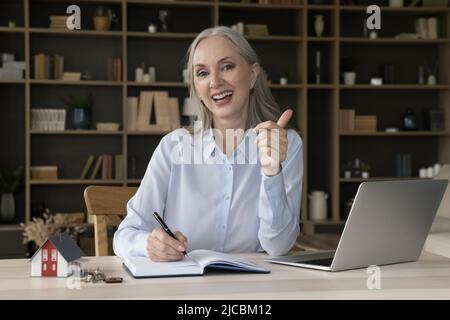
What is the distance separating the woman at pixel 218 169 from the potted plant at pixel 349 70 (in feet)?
12.9

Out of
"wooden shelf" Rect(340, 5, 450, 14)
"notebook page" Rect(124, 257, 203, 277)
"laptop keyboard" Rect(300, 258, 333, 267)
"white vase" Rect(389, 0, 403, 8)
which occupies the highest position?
"white vase" Rect(389, 0, 403, 8)

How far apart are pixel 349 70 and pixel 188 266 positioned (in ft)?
15.8

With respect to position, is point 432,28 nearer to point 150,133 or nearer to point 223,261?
point 150,133

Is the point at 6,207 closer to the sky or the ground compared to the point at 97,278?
closer to the ground

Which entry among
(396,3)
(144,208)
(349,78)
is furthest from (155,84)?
(144,208)

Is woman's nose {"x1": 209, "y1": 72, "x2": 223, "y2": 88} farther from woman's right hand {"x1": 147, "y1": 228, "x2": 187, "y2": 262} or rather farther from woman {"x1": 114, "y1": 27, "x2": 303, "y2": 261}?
woman's right hand {"x1": 147, "y1": 228, "x2": 187, "y2": 262}

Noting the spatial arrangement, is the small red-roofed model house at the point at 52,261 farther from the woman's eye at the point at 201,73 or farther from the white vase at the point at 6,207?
the white vase at the point at 6,207

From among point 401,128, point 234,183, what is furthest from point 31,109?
point 234,183

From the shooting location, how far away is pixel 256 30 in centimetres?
591

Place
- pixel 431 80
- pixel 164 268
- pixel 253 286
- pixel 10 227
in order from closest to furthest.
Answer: pixel 253 286 → pixel 164 268 → pixel 10 227 → pixel 431 80

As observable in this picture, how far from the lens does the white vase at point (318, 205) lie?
19.5 ft

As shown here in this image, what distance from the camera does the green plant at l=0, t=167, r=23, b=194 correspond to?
5.66 metres

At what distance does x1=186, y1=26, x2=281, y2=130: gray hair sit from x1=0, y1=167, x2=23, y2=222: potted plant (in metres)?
3.79

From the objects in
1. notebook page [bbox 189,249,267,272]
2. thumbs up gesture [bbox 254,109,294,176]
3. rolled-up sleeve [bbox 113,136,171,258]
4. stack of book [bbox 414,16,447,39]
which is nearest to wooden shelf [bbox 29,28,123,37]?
stack of book [bbox 414,16,447,39]
